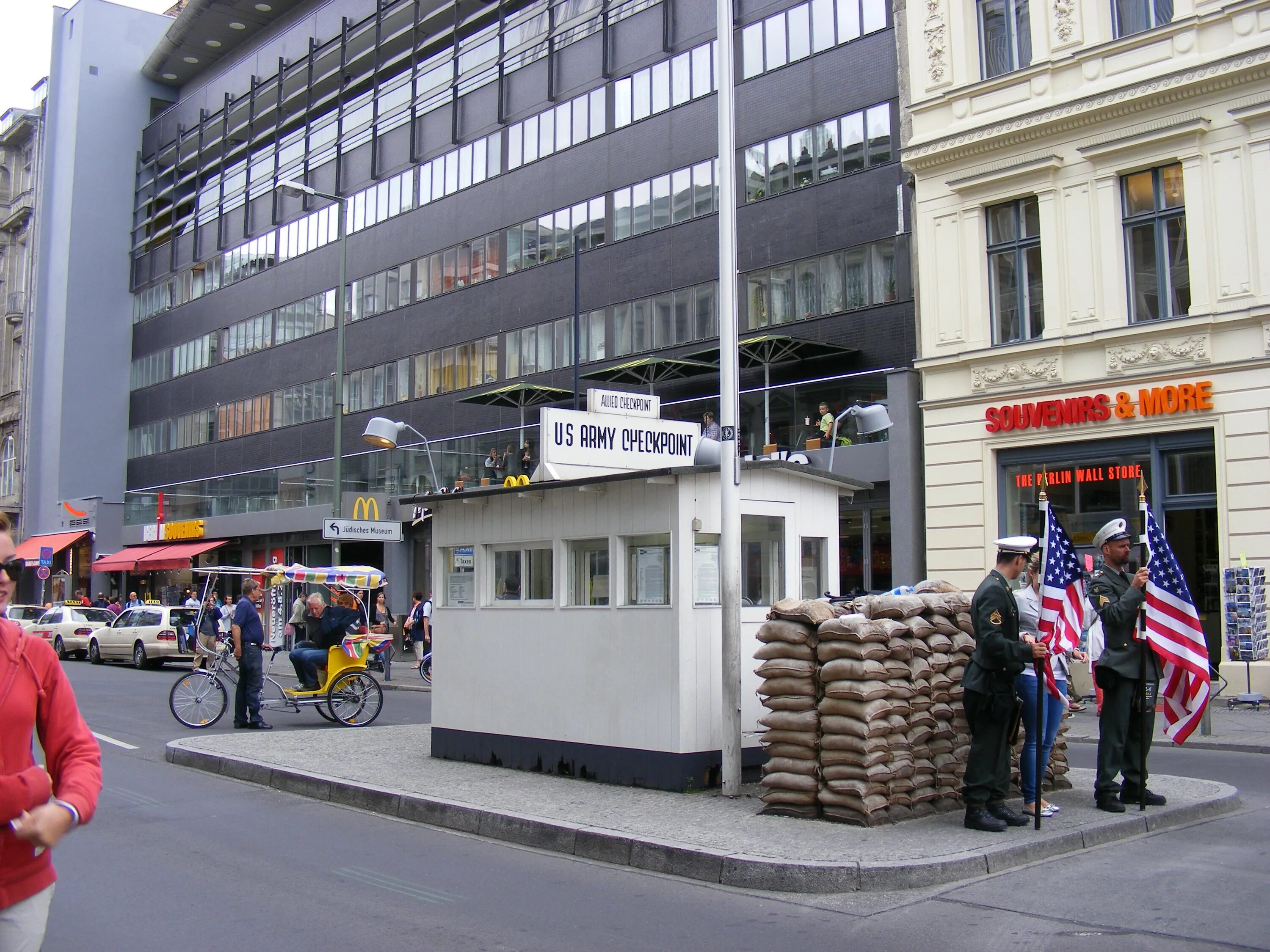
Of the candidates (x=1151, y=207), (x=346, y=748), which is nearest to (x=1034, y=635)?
(x=346, y=748)

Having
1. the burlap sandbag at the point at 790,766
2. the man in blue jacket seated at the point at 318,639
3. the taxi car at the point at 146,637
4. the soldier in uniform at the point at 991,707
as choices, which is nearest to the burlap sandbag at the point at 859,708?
the burlap sandbag at the point at 790,766

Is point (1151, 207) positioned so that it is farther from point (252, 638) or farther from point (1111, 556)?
point (252, 638)

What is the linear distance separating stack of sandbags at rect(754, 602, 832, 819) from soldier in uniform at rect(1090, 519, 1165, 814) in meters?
1.98

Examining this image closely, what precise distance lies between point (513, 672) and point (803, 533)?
2.92 metres

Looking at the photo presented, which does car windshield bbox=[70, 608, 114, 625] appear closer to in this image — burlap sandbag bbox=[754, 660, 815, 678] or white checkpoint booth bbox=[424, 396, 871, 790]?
white checkpoint booth bbox=[424, 396, 871, 790]

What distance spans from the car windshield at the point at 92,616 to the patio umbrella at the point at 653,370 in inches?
600

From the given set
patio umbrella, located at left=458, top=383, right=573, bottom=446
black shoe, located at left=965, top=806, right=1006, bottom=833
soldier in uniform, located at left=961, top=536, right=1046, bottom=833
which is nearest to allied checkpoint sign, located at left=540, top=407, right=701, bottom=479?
soldier in uniform, located at left=961, top=536, right=1046, bottom=833

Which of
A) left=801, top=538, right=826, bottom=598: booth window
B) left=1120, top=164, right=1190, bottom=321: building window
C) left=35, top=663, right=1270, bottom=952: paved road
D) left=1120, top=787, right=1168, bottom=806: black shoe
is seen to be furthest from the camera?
left=1120, top=164, right=1190, bottom=321: building window

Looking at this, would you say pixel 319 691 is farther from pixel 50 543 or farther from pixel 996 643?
pixel 50 543

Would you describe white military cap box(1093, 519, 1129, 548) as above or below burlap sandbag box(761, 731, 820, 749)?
above

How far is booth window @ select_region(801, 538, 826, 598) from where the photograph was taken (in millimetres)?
10836

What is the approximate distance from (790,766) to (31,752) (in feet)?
19.6

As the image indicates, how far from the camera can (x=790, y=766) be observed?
339 inches

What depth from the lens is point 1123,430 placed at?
19.6 meters
